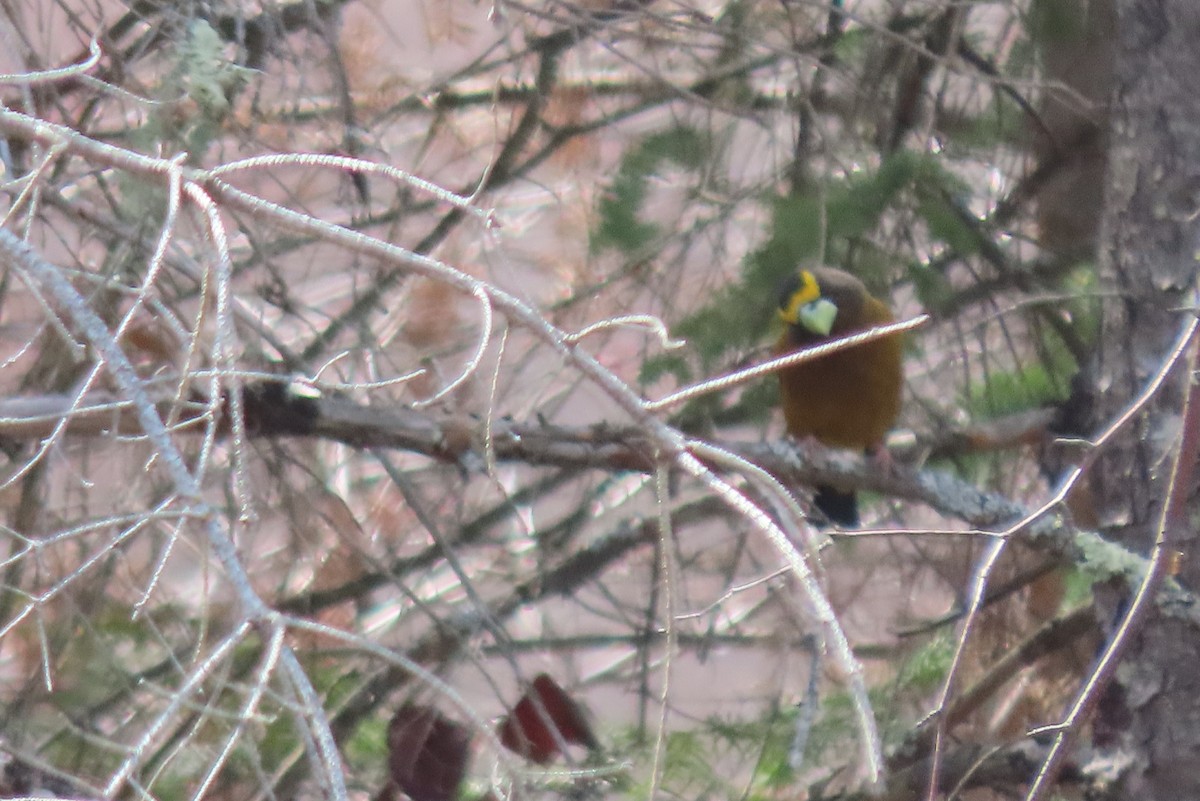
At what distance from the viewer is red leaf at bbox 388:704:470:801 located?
2.93 meters

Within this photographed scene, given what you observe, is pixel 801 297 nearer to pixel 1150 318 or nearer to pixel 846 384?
pixel 846 384

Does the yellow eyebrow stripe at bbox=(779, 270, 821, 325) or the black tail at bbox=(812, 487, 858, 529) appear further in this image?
the black tail at bbox=(812, 487, 858, 529)

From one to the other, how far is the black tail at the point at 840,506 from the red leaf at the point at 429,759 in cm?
139

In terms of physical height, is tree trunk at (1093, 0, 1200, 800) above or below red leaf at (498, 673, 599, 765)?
above

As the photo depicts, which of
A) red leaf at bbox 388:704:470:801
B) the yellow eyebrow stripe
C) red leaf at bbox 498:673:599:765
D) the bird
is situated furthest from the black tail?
red leaf at bbox 388:704:470:801

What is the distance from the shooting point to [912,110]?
3518mm

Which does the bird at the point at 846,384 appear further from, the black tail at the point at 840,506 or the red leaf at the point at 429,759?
the red leaf at the point at 429,759

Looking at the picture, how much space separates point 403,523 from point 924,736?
1.65m

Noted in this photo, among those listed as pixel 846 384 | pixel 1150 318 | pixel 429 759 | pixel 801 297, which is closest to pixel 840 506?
pixel 846 384

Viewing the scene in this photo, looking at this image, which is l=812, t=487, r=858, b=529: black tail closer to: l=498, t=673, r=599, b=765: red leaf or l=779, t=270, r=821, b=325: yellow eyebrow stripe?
l=779, t=270, r=821, b=325: yellow eyebrow stripe

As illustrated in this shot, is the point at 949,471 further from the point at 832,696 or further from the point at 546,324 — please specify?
the point at 546,324

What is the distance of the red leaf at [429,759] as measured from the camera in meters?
2.93

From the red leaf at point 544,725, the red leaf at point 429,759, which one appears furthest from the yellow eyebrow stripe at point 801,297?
the red leaf at point 429,759

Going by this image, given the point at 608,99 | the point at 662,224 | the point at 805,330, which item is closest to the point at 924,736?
the point at 805,330
